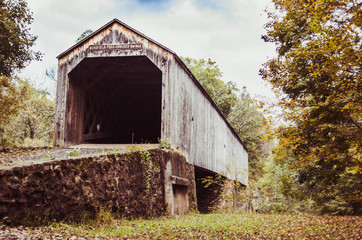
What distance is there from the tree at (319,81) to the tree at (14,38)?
1122cm

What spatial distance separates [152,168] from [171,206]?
159 cm

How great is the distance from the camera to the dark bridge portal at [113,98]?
1242cm

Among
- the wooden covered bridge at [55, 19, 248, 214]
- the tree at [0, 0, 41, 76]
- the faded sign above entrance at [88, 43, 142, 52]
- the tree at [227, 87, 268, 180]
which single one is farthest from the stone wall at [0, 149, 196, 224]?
the tree at [227, 87, 268, 180]

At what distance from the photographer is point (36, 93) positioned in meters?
30.3

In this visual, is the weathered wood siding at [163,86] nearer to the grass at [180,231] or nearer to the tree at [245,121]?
the grass at [180,231]

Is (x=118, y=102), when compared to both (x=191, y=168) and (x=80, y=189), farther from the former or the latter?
(x=80, y=189)

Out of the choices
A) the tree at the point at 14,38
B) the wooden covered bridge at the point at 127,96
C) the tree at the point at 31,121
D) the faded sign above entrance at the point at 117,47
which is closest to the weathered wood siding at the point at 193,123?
the wooden covered bridge at the point at 127,96

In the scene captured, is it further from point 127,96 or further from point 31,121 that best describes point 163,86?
point 31,121

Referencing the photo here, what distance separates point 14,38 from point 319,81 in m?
13.1

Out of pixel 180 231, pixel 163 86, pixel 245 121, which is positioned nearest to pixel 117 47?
pixel 163 86

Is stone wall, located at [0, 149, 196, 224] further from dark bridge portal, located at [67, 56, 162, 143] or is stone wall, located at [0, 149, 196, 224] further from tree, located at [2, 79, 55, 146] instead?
tree, located at [2, 79, 55, 146]

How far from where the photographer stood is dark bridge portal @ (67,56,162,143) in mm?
12422

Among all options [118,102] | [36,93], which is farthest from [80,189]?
[36,93]

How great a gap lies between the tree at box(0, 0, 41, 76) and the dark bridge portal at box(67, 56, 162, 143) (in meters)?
4.34
